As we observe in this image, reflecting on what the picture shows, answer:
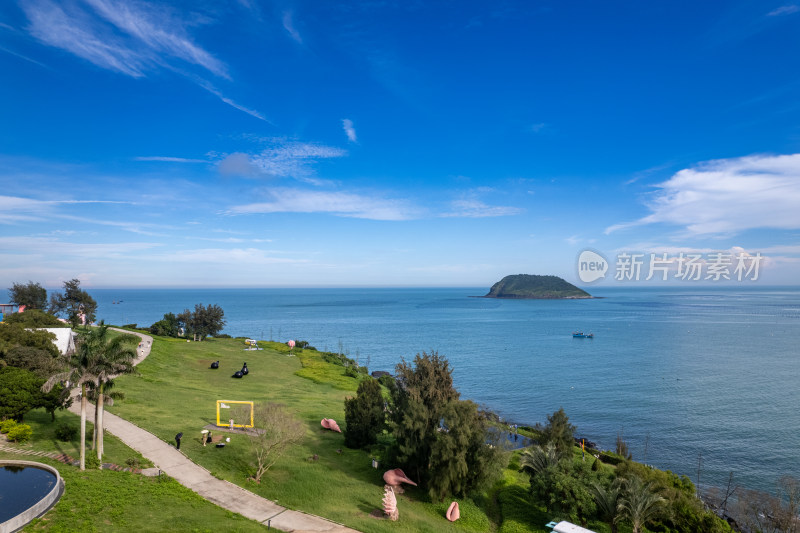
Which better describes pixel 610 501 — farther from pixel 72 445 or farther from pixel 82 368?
pixel 72 445

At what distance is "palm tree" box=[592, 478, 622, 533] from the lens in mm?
29984

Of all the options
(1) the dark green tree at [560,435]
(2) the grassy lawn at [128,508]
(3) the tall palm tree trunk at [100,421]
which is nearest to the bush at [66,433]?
(2) the grassy lawn at [128,508]

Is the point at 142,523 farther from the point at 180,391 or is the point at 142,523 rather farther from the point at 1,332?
the point at 1,332

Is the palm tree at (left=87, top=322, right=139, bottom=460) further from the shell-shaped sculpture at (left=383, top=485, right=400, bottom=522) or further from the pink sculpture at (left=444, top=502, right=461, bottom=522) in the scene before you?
the pink sculpture at (left=444, top=502, right=461, bottom=522)

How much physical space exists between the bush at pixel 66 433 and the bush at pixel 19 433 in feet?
5.95

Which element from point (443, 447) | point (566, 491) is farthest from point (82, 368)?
point (566, 491)

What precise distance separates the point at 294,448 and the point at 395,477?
981 cm

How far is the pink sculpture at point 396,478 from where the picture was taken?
33.2 metres

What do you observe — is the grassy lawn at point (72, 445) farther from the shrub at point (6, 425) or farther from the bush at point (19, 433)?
the shrub at point (6, 425)

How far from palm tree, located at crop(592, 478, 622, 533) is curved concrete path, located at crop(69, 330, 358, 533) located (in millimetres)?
18014

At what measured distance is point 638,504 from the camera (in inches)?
1156

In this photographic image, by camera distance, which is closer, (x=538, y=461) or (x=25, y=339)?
(x=538, y=461)

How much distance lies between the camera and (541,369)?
10250 centimetres

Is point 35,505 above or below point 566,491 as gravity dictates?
above
